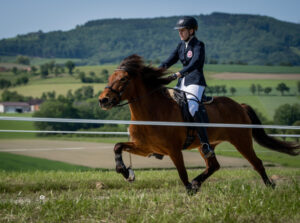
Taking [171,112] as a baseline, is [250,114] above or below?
below

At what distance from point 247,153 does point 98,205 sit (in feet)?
12.6

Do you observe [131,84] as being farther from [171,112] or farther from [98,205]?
[98,205]

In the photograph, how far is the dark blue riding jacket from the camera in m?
7.16

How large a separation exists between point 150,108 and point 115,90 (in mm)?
815

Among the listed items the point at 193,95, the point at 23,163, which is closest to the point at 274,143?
the point at 193,95

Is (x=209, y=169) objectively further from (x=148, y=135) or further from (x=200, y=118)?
(x=148, y=135)

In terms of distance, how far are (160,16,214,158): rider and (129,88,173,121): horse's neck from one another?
18.0 inches

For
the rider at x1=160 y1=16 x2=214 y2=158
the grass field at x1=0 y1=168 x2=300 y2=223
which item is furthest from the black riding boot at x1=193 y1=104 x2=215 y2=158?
the grass field at x1=0 y1=168 x2=300 y2=223

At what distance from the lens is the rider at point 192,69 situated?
715 cm

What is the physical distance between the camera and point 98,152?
1791 inches

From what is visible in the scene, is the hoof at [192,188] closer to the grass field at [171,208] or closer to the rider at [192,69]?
the grass field at [171,208]

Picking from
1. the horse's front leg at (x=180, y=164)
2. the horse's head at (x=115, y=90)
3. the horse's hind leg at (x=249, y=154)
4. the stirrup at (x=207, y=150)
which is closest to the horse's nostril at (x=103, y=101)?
the horse's head at (x=115, y=90)

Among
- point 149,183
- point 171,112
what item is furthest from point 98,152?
point 171,112

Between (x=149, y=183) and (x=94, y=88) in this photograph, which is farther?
(x=94, y=88)
